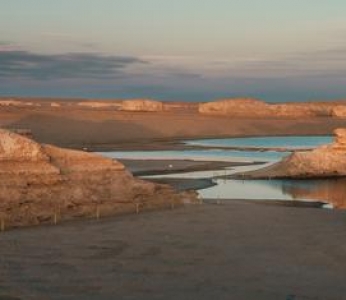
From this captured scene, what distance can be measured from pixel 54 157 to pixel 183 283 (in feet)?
42.7

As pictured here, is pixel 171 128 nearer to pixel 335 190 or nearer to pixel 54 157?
pixel 335 190

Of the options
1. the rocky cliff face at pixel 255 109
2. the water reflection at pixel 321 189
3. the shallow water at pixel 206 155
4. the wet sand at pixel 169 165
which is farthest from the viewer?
the rocky cliff face at pixel 255 109

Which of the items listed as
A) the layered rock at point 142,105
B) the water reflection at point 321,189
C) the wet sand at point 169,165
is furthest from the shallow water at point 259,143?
the layered rock at point 142,105

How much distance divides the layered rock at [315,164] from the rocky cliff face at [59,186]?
61.7ft

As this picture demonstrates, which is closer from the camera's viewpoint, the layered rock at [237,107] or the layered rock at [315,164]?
the layered rock at [315,164]

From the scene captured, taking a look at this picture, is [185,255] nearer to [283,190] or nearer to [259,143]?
[283,190]

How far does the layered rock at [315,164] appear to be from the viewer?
162 feet

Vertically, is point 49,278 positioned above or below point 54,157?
below

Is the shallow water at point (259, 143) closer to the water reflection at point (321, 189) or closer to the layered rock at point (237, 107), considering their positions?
the water reflection at point (321, 189)

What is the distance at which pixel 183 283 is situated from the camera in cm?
1788

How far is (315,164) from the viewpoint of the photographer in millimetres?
50250

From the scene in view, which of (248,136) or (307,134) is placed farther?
(307,134)

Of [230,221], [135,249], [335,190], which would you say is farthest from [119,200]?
[335,190]

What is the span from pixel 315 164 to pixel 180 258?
A: 101 feet
